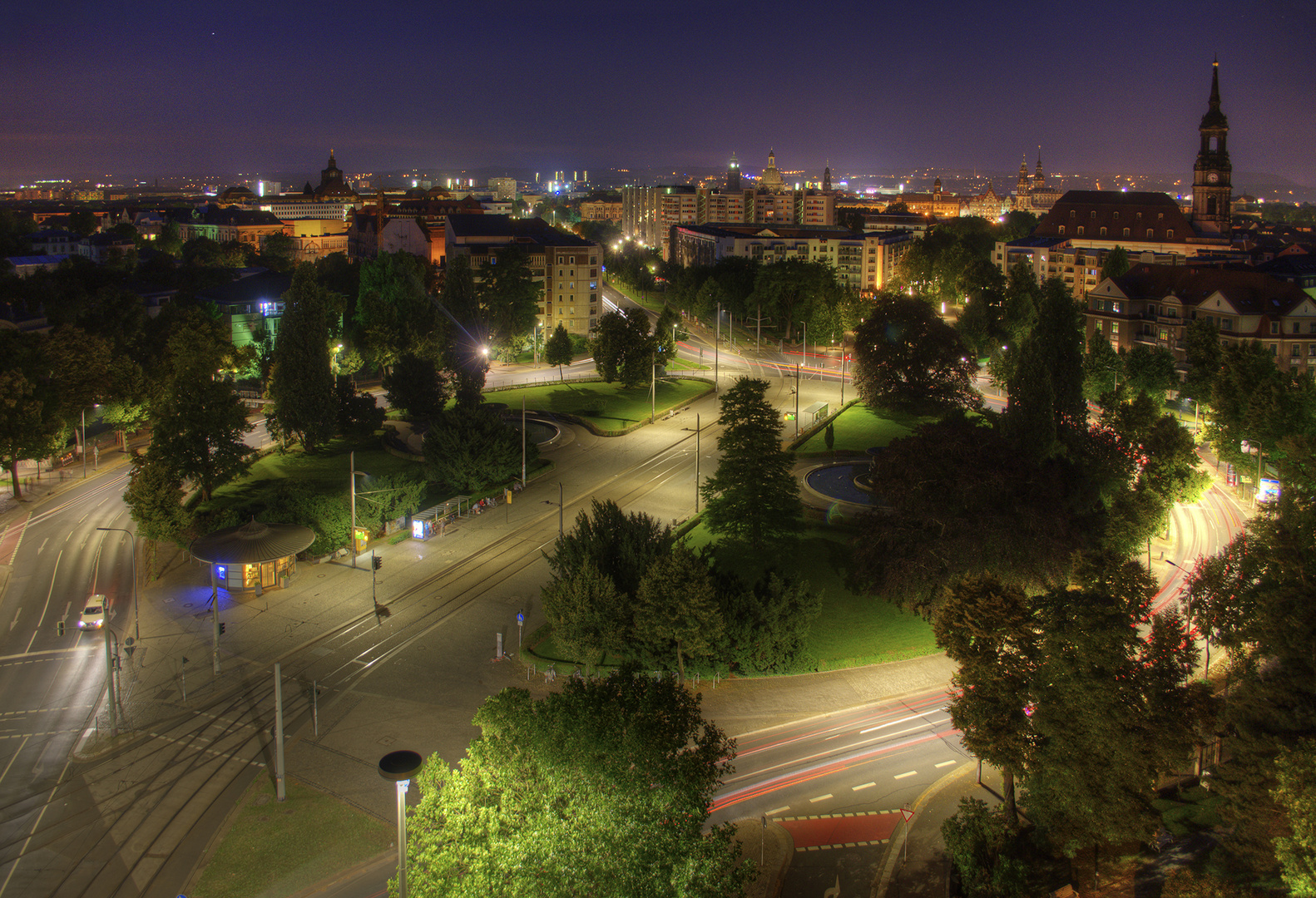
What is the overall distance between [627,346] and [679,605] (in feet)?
152

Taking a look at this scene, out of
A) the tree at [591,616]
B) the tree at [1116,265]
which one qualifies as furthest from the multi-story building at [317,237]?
the tree at [591,616]

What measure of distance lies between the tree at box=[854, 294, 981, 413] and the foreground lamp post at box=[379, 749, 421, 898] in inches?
2121

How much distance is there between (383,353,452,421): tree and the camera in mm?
58656

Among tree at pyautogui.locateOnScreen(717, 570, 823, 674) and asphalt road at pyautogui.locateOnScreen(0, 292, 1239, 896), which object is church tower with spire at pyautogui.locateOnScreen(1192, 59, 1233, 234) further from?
tree at pyautogui.locateOnScreen(717, 570, 823, 674)

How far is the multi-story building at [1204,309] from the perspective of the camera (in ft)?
214

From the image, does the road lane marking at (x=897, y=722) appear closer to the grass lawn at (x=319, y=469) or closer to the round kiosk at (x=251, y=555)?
the round kiosk at (x=251, y=555)

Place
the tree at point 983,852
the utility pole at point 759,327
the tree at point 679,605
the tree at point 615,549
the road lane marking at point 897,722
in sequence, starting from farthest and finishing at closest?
the utility pole at point 759,327
the tree at point 615,549
the tree at point 679,605
the road lane marking at point 897,722
the tree at point 983,852

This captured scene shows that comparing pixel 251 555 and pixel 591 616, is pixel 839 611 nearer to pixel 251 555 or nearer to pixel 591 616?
pixel 591 616

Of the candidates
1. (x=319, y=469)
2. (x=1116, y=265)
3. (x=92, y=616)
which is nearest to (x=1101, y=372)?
(x=1116, y=265)

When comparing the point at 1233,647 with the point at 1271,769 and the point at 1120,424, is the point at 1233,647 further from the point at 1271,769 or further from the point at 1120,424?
the point at 1120,424

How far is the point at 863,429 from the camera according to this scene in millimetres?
63062

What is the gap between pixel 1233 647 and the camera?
24719 mm

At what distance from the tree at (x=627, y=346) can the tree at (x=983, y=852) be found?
171 feet

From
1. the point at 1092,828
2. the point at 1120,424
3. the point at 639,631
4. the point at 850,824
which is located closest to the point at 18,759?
the point at 639,631
